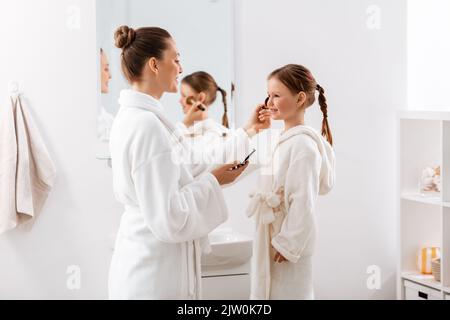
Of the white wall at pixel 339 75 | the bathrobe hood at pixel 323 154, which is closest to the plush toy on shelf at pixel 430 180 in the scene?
the white wall at pixel 339 75

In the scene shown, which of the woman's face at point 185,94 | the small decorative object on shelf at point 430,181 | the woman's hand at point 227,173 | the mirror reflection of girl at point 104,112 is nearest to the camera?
the woman's hand at point 227,173

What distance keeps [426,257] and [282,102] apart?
0.84 metres

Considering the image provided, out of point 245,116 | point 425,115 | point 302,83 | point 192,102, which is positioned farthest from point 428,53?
point 192,102

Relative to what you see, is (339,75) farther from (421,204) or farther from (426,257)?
(426,257)

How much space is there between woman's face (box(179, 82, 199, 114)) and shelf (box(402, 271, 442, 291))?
78 centimetres

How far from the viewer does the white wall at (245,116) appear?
1.54m

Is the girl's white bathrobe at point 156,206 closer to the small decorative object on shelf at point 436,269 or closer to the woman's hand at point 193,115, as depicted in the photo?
the woman's hand at point 193,115

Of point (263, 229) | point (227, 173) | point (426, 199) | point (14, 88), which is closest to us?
point (227, 173)

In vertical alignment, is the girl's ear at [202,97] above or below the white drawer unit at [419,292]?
above

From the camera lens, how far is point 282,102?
1.46 m

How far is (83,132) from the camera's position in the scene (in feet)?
5.70

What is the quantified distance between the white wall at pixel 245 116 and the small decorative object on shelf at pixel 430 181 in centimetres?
28

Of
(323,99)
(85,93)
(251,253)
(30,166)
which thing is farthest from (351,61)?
(30,166)

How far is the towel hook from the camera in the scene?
176 centimetres
